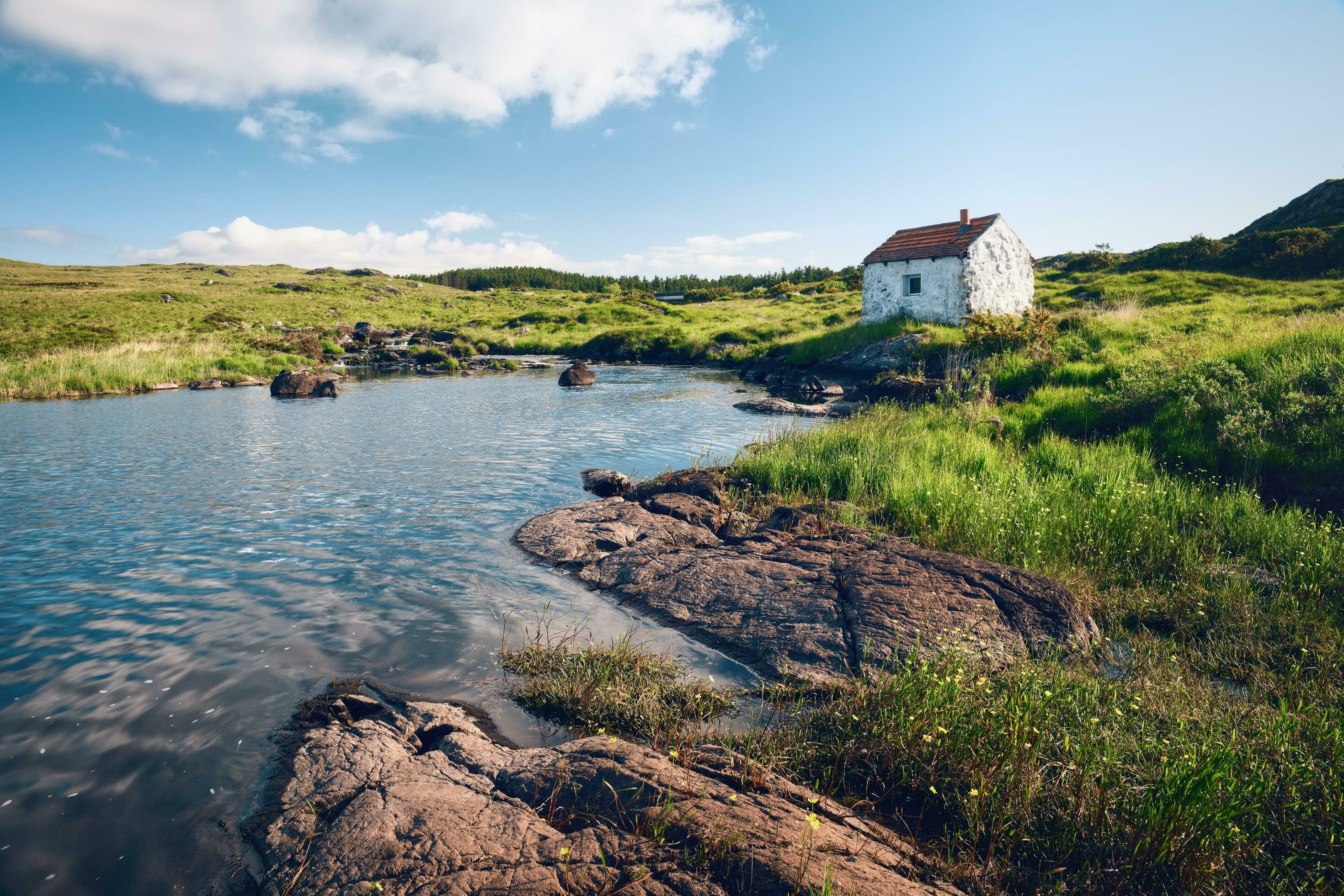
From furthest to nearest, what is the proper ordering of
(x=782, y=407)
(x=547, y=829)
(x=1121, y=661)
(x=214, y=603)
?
1. (x=782, y=407)
2. (x=214, y=603)
3. (x=1121, y=661)
4. (x=547, y=829)

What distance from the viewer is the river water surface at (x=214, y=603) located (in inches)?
168

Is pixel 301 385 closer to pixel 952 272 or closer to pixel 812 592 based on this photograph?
pixel 812 592

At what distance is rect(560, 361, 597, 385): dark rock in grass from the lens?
32.6m

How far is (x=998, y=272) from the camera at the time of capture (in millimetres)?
33906

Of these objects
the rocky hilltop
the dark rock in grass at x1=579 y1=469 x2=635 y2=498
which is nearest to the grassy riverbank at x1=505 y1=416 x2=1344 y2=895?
the dark rock in grass at x1=579 y1=469 x2=635 y2=498

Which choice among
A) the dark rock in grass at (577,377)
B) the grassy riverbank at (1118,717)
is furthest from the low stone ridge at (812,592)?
the dark rock in grass at (577,377)

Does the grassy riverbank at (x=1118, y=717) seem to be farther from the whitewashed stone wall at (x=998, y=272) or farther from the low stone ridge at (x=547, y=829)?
the whitewashed stone wall at (x=998, y=272)

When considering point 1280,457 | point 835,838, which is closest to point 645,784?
point 835,838

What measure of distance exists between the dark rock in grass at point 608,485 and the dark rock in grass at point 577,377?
784 inches

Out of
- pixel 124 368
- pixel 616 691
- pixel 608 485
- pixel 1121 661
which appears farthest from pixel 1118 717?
pixel 124 368

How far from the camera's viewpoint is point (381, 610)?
7.37m

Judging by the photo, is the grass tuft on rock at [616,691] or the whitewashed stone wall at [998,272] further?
the whitewashed stone wall at [998,272]

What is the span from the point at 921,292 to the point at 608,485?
28511mm

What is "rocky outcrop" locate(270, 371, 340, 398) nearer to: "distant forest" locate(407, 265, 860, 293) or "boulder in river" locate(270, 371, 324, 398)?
"boulder in river" locate(270, 371, 324, 398)
